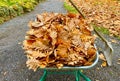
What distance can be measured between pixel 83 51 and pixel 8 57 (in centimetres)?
210

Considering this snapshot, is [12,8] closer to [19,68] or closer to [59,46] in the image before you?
[19,68]

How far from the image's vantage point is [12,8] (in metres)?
8.19

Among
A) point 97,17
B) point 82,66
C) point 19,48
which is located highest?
point 82,66

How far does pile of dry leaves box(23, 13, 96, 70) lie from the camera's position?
10.0 feet

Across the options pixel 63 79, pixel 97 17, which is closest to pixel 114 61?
pixel 63 79

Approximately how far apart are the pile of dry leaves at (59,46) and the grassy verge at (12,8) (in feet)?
13.2

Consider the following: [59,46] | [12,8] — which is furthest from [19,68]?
[12,8]

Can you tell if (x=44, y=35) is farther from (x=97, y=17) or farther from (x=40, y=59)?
(x=97, y=17)

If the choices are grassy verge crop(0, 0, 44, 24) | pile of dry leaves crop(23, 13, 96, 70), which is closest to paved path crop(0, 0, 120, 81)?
pile of dry leaves crop(23, 13, 96, 70)

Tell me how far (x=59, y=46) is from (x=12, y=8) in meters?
5.31

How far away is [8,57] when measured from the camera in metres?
4.89

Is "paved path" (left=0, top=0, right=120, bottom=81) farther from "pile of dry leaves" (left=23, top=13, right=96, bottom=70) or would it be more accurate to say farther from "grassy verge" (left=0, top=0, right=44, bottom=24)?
"grassy verge" (left=0, top=0, right=44, bottom=24)

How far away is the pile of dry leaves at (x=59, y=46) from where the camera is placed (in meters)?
3.05

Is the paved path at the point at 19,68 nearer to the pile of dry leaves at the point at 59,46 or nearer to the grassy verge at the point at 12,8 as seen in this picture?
the pile of dry leaves at the point at 59,46
